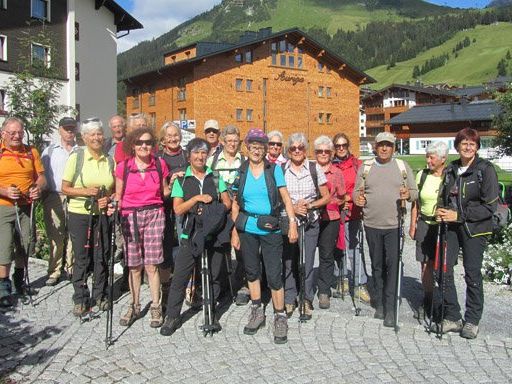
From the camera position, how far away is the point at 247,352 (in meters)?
4.88

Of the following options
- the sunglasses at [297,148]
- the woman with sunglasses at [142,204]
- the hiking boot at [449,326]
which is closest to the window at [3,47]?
the woman with sunglasses at [142,204]

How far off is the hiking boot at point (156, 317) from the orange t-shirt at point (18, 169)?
207cm

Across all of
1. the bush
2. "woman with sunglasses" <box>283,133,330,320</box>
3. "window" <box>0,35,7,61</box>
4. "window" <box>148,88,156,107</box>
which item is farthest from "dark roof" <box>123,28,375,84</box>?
"woman with sunglasses" <box>283,133,330,320</box>

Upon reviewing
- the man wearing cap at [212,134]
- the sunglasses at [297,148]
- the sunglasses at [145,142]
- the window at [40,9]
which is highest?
the window at [40,9]

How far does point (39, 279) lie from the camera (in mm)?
7211

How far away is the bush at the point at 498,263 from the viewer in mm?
7383

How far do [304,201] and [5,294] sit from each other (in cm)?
362

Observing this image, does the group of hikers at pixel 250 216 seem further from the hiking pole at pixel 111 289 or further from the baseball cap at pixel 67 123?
the baseball cap at pixel 67 123

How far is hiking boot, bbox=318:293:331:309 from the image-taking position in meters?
6.12

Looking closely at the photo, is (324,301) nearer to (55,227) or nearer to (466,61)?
(55,227)

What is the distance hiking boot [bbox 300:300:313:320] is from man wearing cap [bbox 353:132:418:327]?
779mm

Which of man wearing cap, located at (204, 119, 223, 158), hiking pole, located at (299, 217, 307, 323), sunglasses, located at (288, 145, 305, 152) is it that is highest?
man wearing cap, located at (204, 119, 223, 158)

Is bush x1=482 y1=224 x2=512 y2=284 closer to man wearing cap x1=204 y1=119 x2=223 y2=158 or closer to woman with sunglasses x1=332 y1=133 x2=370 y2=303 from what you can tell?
woman with sunglasses x1=332 y1=133 x2=370 y2=303

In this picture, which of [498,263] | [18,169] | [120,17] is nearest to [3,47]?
[120,17]
